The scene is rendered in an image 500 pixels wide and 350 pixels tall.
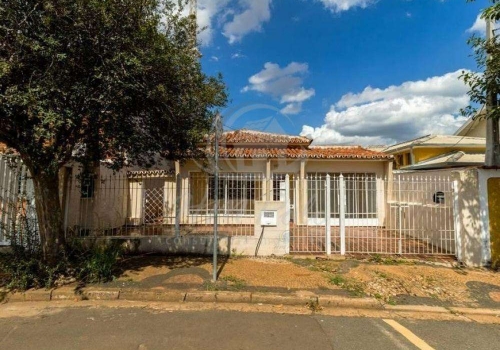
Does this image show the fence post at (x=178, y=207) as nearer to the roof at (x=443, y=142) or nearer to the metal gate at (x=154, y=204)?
the metal gate at (x=154, y=204)

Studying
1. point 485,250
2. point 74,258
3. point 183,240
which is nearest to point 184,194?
point 183,240

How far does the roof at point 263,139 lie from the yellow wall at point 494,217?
7.74m

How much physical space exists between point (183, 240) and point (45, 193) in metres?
3.16

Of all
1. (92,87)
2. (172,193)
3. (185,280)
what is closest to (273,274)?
(185,280)

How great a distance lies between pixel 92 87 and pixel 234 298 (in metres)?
4.26

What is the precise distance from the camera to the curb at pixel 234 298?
15.3 ft

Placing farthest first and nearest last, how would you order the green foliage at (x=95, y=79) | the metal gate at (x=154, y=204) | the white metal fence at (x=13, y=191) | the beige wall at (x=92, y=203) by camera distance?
the metal gate at (x=154, y=204) < the beige wall at (x=92, y=203) < the white metal fence at (x=13, y=191) < the green foliage at (x=95, y=79)

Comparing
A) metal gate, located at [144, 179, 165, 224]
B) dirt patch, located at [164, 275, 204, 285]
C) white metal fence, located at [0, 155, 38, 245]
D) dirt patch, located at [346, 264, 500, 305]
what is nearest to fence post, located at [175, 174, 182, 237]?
metal gate, located at [144, 179, 165, 224]

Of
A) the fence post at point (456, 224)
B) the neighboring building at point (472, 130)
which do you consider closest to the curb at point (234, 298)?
the fence post at point (456, 224)

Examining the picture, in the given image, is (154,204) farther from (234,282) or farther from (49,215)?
(234,282)

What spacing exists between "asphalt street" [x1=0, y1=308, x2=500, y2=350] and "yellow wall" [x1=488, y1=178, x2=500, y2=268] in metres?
3.22

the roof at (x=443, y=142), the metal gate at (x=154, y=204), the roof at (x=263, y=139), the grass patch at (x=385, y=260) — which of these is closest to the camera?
the grass patch at (x=385, y=260)

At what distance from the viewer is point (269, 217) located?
7.27 meters

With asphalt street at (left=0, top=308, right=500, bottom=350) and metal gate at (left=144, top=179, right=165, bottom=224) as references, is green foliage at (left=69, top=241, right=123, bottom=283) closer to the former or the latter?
asphalt street at (left=0, top=308, right=500, bottom=350)
